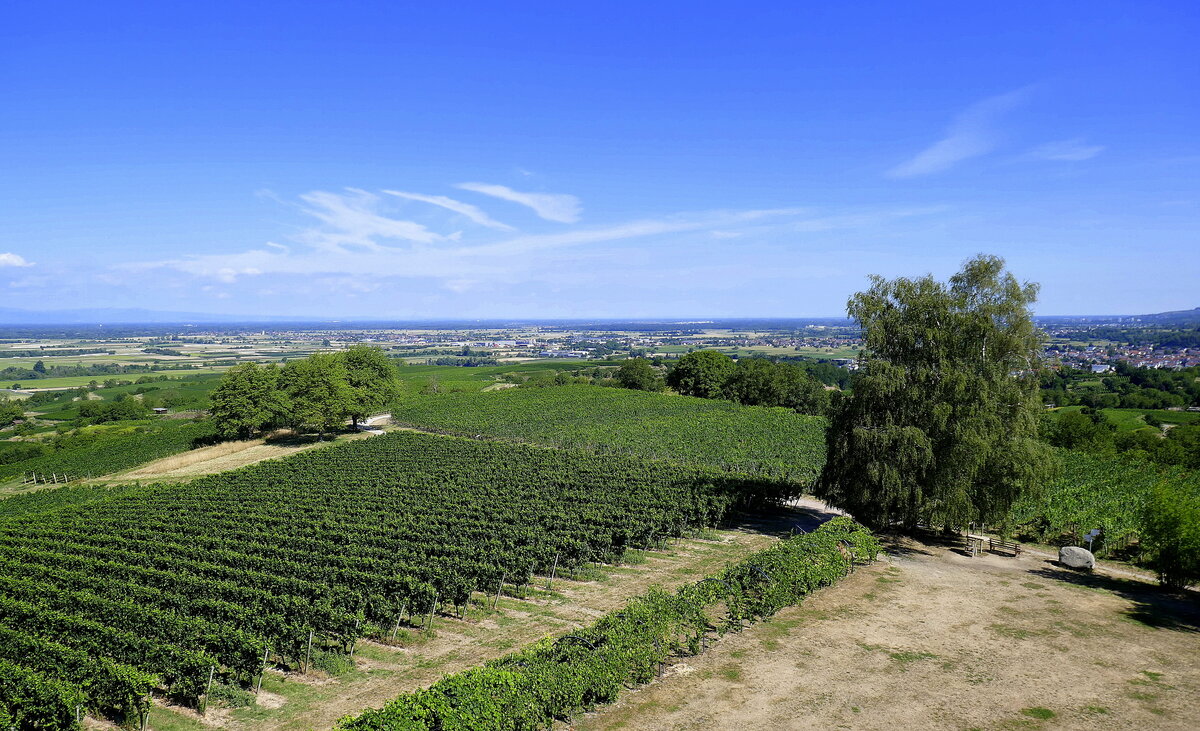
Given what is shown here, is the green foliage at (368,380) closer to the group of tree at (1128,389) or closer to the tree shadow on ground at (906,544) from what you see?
the tree shadow on ground at (906,544)

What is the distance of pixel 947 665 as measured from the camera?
19.0 m

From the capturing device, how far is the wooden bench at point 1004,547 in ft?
103

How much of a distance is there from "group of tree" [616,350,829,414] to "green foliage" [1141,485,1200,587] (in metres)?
66.4

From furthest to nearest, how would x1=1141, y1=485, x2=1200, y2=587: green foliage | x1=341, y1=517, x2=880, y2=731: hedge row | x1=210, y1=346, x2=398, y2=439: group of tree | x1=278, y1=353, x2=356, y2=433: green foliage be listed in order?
1. x1=210, y1=346, x2=398, y2=439: group of tree
2. x1=278, y1=353, x2=356, y2=433: green foliage
3. x1=1141, y1=485, x2=1200, y2=587: green foliage
4. x1=341, y1=517, x2=880, y2=731: hedge row

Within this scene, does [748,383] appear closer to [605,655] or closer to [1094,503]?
[1094,503]

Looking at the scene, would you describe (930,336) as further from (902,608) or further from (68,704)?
(68,704)

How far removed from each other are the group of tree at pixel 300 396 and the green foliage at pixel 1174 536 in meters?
64.0

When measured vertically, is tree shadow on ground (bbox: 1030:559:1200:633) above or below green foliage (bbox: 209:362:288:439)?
below

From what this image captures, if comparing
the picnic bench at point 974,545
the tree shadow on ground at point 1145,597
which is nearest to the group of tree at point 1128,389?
the picnic bench at point 974,545

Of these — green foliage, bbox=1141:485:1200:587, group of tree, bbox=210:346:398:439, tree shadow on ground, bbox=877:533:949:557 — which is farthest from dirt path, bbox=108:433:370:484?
green foliage, bbox=1141:485:1200:587

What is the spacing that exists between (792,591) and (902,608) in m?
4.32

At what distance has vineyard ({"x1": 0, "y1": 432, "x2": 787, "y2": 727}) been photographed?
17516mm

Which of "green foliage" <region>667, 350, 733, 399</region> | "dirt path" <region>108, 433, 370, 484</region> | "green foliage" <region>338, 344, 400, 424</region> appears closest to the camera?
"dirt path" <region>108, 433, 370, 484</region>

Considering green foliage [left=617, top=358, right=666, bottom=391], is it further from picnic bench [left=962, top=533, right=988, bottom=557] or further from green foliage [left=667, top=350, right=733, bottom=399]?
picnic bench [left=962, top=533, right=988, bottom=557]
